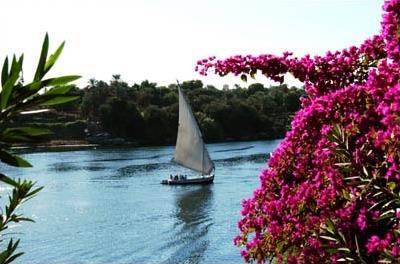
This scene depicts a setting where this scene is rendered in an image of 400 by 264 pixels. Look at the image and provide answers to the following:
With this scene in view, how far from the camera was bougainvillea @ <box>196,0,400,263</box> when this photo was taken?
161 inches

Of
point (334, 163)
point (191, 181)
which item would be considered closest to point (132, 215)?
point (191, 181)

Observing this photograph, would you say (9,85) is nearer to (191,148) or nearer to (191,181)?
(191,181)

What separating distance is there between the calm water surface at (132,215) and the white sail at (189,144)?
125 inches

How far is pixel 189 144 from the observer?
6656 cm

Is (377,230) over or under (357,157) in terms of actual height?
under

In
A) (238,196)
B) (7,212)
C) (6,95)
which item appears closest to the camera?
(6,95)

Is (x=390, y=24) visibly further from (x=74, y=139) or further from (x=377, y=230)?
(x=74, y=139)

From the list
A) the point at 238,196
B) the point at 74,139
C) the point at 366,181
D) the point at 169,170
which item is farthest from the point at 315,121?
the point at 74,139

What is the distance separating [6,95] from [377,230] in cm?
425

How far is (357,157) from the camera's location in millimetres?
4445

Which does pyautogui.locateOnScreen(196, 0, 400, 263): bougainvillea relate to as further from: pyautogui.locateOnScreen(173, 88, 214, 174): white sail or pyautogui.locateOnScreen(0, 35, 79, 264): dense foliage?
pyautogui.locateOnScreen(173, 88, 214, 174): white sail

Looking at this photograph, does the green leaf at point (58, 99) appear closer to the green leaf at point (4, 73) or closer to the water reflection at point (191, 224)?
the green leaf at point (4, 73)

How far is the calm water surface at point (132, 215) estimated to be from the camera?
3288cm

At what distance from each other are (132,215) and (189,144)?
23.9 meters
